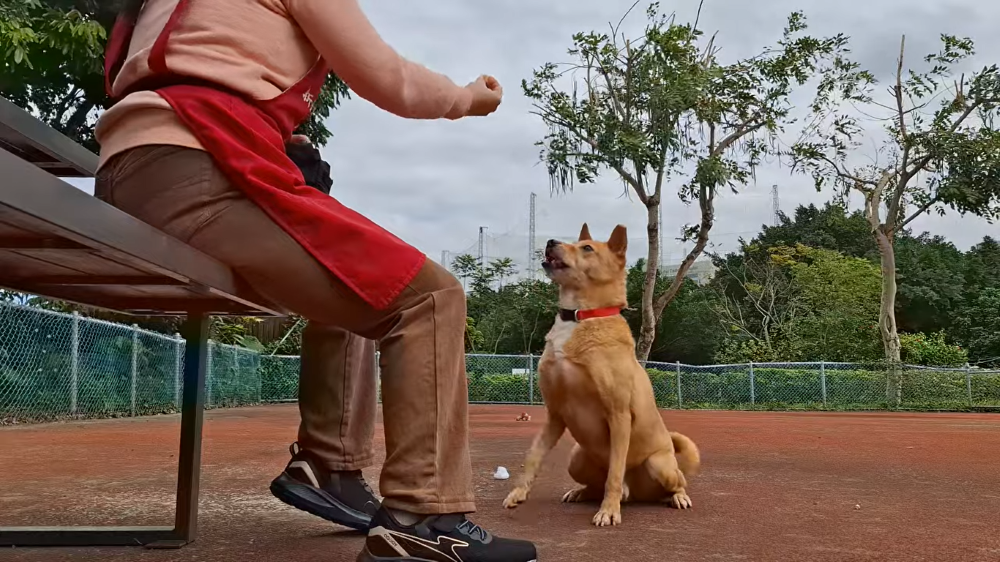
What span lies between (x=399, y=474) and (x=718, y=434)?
759cm

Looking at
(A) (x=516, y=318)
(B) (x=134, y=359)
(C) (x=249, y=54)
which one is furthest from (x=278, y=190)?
(A) (x=516, y=318)

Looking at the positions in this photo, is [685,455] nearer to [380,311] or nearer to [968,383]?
[380,311]

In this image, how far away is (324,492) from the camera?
216cm

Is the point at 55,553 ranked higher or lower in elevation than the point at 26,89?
lower

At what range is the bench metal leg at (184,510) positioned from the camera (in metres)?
2.09

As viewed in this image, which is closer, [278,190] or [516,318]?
[278,190]

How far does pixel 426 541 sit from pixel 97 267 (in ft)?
2.83

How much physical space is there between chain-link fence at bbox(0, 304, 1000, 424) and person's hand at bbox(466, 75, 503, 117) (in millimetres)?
7309

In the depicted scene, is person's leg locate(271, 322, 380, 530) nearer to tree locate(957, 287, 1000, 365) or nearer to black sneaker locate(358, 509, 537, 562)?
black sneaker locate(358, 509, 537, 562)

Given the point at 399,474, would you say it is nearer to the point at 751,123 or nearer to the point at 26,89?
the point at 26,89

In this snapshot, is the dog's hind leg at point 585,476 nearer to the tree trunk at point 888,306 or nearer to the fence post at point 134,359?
the fence post at point 134,359

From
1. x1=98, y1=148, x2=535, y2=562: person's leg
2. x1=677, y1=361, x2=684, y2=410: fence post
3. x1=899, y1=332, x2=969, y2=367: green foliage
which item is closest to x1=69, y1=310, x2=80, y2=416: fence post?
x1=98, y1=148, x2=535, y2=562: person's leg

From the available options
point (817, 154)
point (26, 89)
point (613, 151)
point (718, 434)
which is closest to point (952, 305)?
point (817, 154)

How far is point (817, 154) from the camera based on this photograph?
65.5 ft
